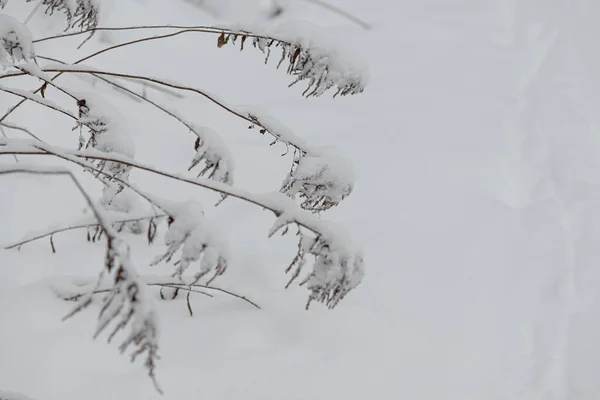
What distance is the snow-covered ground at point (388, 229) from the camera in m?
1.08

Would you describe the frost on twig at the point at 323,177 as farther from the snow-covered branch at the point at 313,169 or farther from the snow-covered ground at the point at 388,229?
the snow-covered ground at the point at 388,229

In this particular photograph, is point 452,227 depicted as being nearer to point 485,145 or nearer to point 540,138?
point 485,145

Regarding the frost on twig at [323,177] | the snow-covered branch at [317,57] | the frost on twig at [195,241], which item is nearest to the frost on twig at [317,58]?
the snow-covered branch at [317,57]

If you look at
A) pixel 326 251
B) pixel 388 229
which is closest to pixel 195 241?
pixel 326 251

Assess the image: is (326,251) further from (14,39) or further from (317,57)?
(14,39)

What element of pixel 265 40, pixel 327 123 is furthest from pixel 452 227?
pixel 265 40

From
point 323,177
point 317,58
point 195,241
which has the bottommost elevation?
point 195,241

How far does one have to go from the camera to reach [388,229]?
60.3 inches

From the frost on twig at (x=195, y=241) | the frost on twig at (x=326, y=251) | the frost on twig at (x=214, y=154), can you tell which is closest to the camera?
the frost on twig at (x=195, y=241)

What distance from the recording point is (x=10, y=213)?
133cm

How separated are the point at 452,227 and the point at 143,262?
786 millimetres

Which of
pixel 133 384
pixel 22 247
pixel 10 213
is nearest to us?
pixel 133 384

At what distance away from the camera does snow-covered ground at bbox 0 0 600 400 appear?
1.08m

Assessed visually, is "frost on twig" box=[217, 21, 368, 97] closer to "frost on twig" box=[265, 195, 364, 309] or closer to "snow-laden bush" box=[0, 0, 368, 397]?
"snow-laden bush" box=[0, 0, 368, 397]
